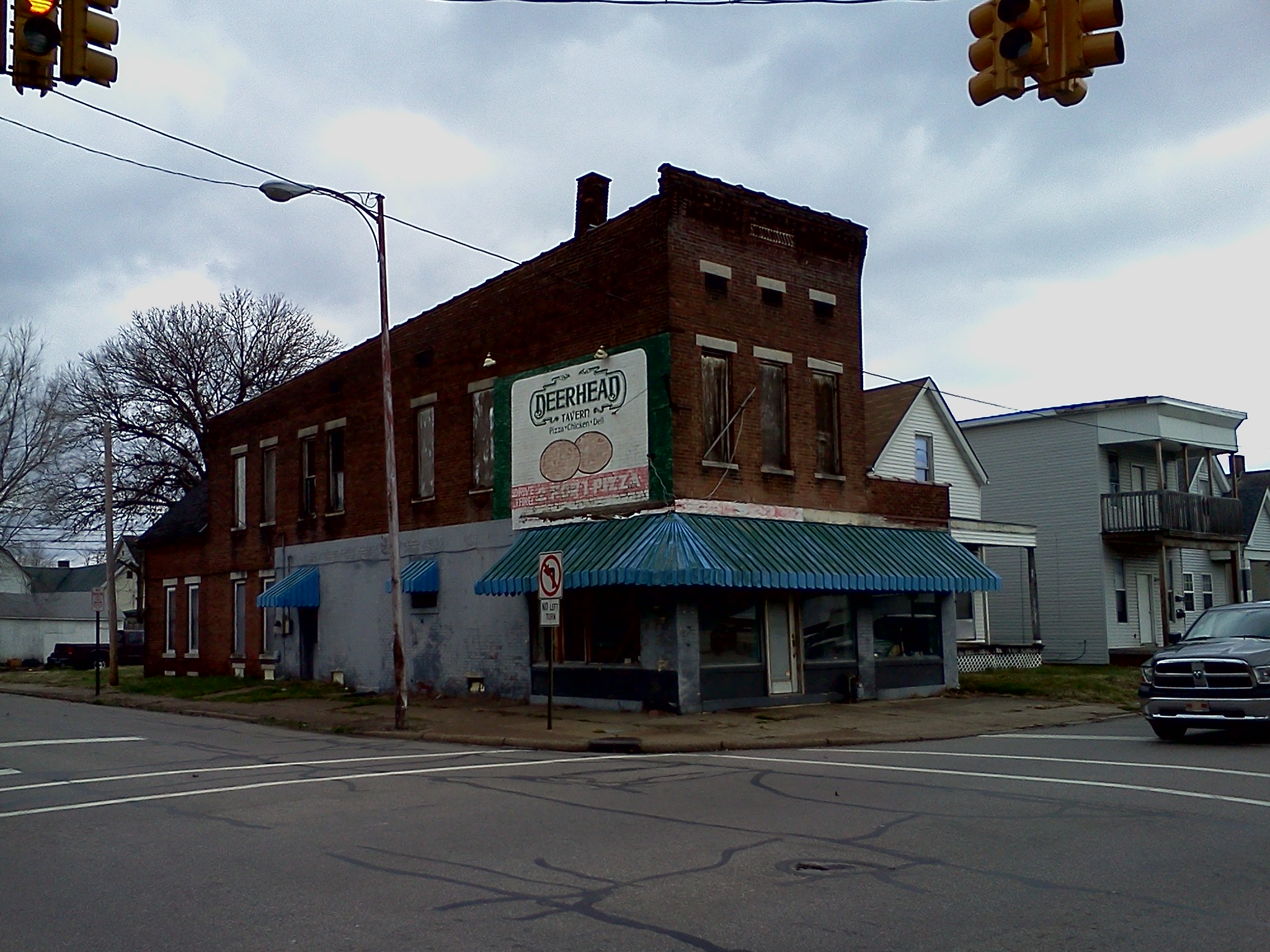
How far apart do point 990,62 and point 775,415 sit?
15.1 meters

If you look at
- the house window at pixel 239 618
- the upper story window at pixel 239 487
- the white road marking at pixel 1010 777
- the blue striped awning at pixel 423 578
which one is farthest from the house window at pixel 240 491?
the white road marking at pixel 1010 777

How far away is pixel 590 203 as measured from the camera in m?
26.0

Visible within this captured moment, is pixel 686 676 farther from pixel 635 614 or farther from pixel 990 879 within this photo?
pixel 990 879

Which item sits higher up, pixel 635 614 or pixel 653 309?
pixel 653 309

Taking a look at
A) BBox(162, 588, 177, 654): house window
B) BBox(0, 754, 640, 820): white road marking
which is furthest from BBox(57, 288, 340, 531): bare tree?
BBox(0, 754, 640, 820): white road marking

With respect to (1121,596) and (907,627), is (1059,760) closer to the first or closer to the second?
(907,627)

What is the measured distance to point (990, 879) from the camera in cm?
805

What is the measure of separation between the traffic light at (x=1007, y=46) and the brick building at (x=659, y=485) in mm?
12017

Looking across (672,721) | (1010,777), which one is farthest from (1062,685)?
(1010,777)

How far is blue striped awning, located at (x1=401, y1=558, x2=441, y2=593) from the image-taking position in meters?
26.5

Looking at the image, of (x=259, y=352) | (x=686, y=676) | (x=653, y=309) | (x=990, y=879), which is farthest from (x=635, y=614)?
(x=259, y=352)

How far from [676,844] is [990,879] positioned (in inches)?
98.9

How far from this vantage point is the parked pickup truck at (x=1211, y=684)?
1579cm

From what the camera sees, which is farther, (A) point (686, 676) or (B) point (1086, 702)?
(B) point (1086, 702)
